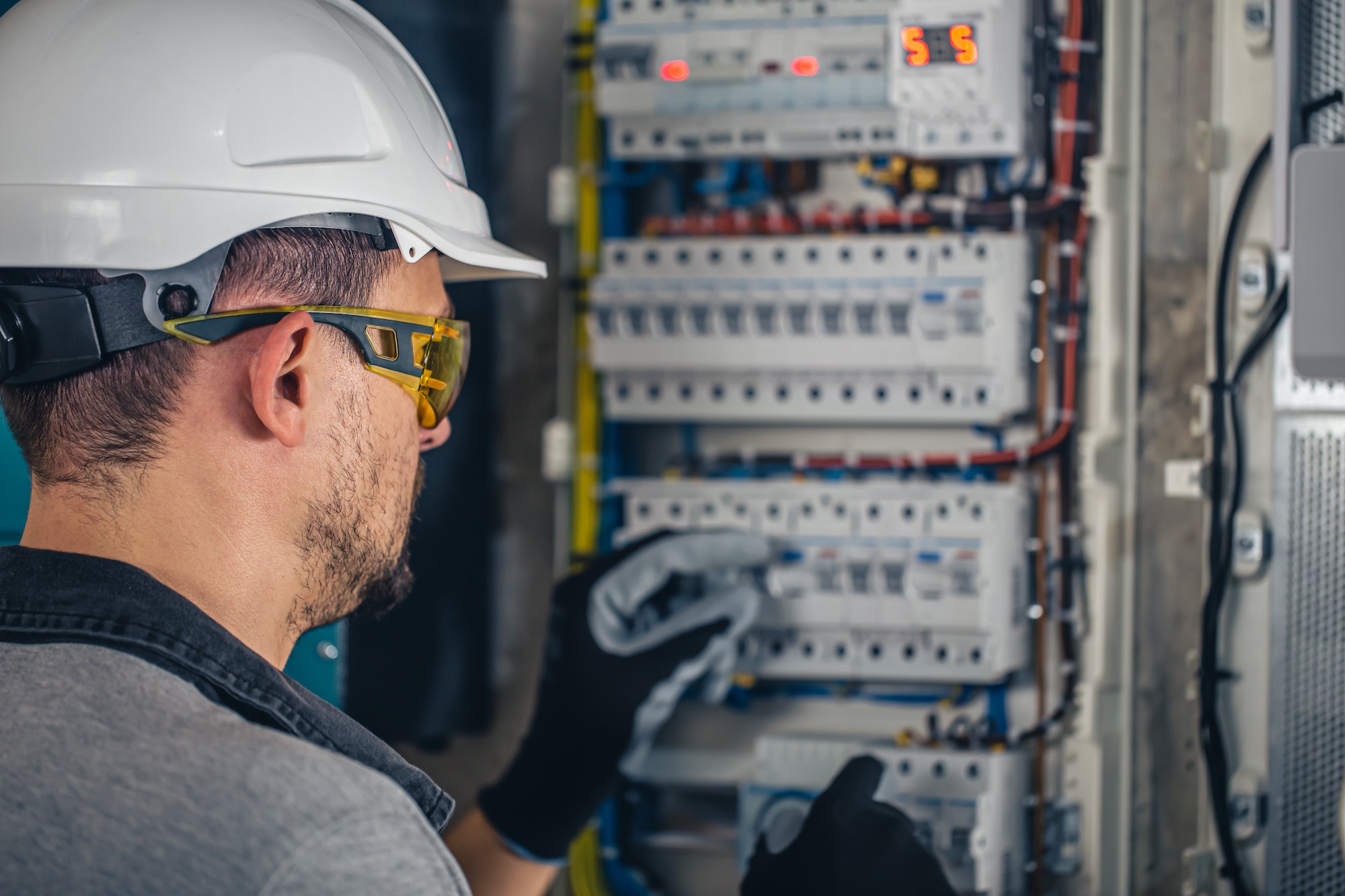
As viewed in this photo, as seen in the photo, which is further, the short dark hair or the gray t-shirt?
the short dark hair

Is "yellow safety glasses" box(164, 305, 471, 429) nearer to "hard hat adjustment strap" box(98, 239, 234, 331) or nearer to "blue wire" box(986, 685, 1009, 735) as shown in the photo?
"hard hat adjustment strap" box(98, 239, 234, 331)

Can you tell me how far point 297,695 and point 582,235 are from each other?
148 cm

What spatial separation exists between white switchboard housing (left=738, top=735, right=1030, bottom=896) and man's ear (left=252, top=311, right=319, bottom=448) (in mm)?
1302

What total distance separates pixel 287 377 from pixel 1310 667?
1.66 m

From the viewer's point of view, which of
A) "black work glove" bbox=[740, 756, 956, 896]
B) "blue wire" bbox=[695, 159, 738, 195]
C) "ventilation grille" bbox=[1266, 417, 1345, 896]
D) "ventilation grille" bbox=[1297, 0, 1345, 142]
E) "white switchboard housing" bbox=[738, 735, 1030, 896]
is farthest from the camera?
"blue wire" bbox=[695, 159, 738, 195]

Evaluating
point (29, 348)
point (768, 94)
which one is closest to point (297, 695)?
point (29, 348)

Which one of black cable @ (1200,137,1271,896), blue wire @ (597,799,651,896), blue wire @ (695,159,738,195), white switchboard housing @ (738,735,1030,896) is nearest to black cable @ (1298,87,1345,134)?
black cable @ (1200,137,1271,896)

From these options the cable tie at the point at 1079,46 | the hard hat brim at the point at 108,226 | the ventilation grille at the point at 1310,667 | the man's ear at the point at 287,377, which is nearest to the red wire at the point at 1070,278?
the cable tie at the point at 1079,46

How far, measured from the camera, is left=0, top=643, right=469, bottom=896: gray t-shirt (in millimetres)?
840

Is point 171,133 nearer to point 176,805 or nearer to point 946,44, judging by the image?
point 176,805

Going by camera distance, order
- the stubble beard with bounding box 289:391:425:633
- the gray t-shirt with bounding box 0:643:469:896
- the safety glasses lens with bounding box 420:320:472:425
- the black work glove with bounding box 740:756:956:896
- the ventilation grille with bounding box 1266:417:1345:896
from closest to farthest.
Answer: the gray t-shirt with bounding box 0:643:469:896, the stubble beard with bounding box 289:391:425:633, the safety glasses lens with bounding box 420:320:472:425, the black work glove with bounding box 740:756:956:896, the ventilation grille with bounding box 1266:417:1345:896

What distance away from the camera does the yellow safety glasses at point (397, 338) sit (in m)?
1.14

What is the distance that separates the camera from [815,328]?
7.40ft

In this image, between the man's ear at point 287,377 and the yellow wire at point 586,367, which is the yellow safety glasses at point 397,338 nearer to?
→ the man's ear at point 287,377
